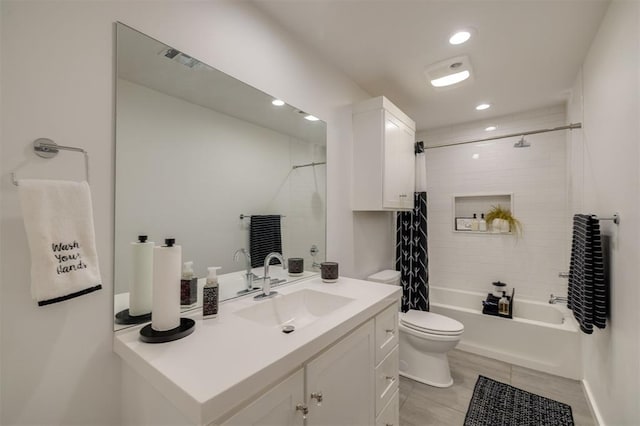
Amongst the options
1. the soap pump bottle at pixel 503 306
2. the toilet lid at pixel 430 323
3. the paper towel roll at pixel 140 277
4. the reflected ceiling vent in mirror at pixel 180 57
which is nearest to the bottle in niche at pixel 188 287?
the paper towel roll at pixel 140 277

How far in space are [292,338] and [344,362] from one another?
332 mm

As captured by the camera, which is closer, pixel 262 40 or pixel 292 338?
pixel 292 338

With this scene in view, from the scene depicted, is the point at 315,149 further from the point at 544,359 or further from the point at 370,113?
the point at 544,359

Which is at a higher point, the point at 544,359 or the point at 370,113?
the point at 370,113

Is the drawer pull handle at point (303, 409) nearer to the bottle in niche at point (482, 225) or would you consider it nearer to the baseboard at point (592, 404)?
the baseboard at point (592, 404)

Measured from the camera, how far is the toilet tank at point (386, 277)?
2.43 m

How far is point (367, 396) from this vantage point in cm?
130

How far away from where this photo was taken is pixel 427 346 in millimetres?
2252

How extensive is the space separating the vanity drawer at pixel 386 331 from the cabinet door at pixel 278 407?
610 millimetres

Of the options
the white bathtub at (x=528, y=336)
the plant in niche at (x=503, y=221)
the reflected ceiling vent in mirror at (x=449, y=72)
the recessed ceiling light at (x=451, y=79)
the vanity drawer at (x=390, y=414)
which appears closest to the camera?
the vanity drawer at (x=390, y=414)

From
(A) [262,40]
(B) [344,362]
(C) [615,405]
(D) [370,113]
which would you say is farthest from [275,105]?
(C) [615,405]

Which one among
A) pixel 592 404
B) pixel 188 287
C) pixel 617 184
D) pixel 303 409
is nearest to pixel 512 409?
pixel 592 404

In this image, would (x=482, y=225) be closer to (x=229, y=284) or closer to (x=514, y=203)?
(x=514, y=203)

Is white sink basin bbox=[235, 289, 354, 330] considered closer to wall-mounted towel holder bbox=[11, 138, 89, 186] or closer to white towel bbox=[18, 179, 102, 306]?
white towel bbox=[18, 179, 102, 306]
